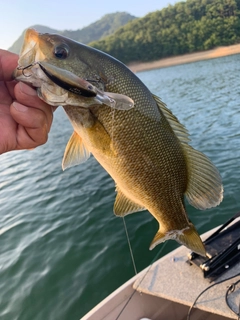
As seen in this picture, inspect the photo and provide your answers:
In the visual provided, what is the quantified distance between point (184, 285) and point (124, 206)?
75.8 inches

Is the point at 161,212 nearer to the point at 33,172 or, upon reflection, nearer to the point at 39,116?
the point at 39,116

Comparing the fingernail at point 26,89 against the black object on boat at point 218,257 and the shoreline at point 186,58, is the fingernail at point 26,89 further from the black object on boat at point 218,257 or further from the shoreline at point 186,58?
the shoreline at point 186,58

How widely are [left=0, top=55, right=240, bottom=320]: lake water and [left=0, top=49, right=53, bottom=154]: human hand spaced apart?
3.56m

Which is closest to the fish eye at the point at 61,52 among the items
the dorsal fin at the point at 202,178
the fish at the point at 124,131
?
the fish at the point at 124,131

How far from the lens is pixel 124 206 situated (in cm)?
223

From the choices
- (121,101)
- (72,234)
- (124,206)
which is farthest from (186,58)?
(121,101)

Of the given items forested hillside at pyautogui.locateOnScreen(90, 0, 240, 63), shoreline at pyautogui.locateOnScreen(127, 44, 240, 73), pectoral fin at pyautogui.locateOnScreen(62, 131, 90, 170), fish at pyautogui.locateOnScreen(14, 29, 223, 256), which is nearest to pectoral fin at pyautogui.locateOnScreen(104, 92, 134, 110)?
fish at pyautogui.locateOnScreen(14, 29, 223, 256)

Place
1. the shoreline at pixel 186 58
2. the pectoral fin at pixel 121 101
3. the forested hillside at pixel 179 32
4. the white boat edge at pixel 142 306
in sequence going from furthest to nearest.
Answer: the forested hillside at pixel 179 32
the shoreline at pixel 186 58
the white boat edge at pixel 142 306
the pectoral fin at pixel 121 101

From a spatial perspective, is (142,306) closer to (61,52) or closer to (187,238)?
(187,238)

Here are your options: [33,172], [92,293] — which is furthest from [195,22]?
[92,293]

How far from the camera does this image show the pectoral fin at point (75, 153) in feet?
6.91

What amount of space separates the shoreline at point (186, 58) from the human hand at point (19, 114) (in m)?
71.3

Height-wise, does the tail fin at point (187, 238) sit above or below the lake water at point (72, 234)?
above

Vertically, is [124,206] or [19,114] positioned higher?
[19,114]
